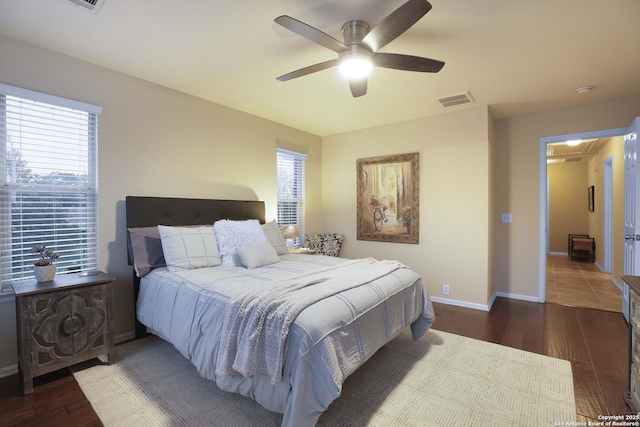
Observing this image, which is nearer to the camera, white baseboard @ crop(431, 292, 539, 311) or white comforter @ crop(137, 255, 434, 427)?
white comforter @ crop(137, 255, 434, 427)

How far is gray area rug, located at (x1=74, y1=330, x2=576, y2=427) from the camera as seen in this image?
1.81 meters

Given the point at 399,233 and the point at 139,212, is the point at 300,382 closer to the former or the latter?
the point at 139,212

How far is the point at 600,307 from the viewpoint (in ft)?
12.5

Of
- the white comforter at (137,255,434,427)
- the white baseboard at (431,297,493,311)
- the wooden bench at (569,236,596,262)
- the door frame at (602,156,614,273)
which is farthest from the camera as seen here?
the wooden bench at (569,236,596,262)

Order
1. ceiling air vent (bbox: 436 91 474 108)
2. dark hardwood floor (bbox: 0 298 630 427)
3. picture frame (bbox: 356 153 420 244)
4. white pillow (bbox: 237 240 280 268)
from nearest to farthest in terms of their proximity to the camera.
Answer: dark hardwood floor (bbox: 0 298 630 427)
white pillow (bbox: 237 240 280 268)
ceiling air vent (bbox: 436 91 474 108)
picture frame (bbox: 356 153 420 244)

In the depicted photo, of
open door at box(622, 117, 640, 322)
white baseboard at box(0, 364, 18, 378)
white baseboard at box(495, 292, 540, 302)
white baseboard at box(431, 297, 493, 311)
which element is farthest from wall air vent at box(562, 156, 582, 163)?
white baseboard at box(0, 364, 18, 378)

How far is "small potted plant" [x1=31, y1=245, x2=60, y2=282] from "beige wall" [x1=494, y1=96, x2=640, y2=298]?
5040mm

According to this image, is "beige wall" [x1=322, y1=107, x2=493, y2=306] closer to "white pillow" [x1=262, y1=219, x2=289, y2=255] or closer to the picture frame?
the picture frame

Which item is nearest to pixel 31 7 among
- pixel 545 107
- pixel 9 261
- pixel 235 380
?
pixel 9 261

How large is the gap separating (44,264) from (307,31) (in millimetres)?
2533

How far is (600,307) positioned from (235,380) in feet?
14.7

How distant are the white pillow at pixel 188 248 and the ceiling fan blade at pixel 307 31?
6.43 ft

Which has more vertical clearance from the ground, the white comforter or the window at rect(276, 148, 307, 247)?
the window at rect(276, 148, 307, 247)

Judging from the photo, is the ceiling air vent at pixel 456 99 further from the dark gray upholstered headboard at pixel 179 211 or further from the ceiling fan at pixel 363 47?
the dark gray upholstered headboard at pixel 179 211
